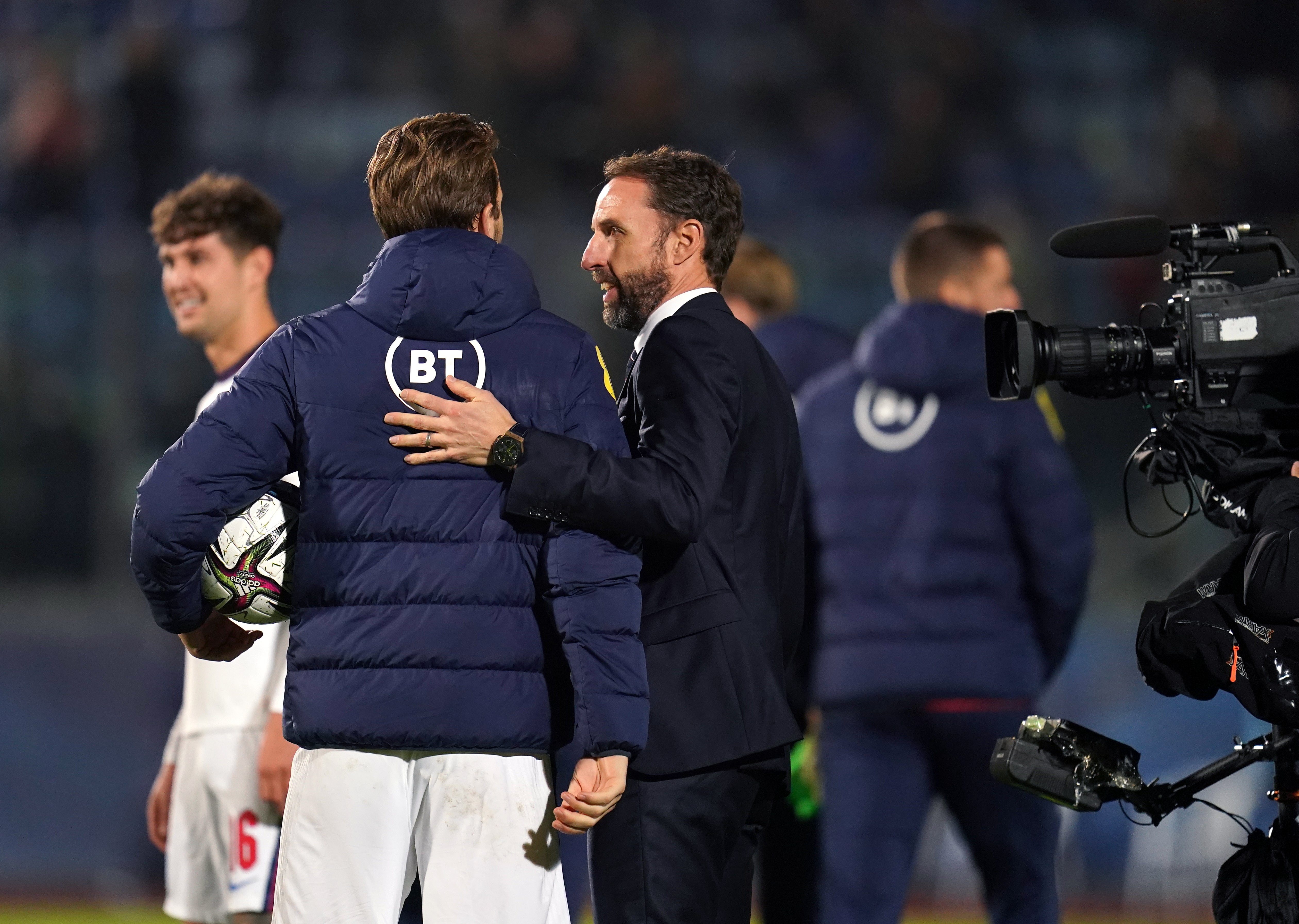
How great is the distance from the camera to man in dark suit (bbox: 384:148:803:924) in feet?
7.91

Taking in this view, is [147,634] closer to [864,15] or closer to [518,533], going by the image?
[518,533]

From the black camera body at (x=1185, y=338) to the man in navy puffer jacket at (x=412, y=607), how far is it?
80 centimetres

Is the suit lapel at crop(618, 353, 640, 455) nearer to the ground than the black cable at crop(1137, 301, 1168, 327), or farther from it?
nearer to the ground

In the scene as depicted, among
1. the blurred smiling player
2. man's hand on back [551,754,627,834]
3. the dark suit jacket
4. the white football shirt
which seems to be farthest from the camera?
the white football shirt

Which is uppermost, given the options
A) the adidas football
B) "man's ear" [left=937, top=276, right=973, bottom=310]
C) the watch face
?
"man's ear" [left=937, top=276, right=973, bottom=310]

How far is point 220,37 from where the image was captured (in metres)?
9.70

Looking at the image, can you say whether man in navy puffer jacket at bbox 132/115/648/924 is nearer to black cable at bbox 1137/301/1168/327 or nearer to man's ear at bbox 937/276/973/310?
black cable at bbox 1137/301/1168/327

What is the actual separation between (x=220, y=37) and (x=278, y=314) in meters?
3.58

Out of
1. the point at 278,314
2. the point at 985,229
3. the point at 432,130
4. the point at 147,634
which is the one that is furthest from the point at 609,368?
the point at 432,130

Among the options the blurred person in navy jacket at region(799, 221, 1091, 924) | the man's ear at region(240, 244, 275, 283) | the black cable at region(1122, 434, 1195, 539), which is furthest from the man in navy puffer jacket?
the blurred person in navy jacket at region(799, 221, 1091, 924)

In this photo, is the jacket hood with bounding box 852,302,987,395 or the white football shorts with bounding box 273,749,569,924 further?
the jacket hood with bounding box 852,302,987,395

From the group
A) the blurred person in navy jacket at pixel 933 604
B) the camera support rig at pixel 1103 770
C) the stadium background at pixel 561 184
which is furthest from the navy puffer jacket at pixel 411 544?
the stadium background at pixel 561 184

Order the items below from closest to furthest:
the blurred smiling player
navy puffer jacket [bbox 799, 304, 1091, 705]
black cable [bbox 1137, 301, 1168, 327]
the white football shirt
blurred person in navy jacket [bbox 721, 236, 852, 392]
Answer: black cable [bbox 1137, 301, 1168, 327] < the blurred smiling player < the white football shirt < navy puffer jacket [bbox 799, 304, 1091, 705] < blurred person in navy jacket [bbox 721, 236, 852, 392]

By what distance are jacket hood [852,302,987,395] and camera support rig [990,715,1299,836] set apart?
139 centimetres
